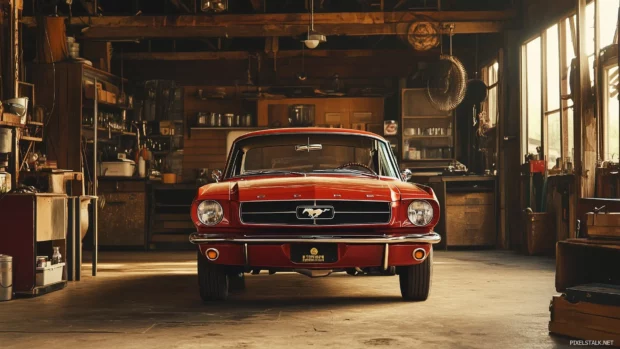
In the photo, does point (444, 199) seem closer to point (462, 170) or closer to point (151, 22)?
point (462, 170)

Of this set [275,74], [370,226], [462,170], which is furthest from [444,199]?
[370,226]

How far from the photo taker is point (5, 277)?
20.2ft

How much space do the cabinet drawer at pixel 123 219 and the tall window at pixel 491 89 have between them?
572 centimetres

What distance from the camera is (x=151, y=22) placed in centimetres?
1215

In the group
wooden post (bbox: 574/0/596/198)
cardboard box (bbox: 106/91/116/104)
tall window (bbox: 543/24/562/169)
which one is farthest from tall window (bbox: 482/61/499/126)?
cardboard box (bbox: 106/91/116/104)

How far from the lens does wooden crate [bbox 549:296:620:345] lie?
4.14 m

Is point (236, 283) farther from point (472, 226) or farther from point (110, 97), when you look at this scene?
point (110, 97)

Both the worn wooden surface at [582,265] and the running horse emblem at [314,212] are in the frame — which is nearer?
the worn wooden surface at [582,265]

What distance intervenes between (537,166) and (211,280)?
20.8ft

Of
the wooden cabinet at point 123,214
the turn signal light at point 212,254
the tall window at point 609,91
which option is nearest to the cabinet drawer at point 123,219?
the wooden cabinet at point 123,214

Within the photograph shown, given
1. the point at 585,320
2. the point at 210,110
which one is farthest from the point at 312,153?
the point at 210,110

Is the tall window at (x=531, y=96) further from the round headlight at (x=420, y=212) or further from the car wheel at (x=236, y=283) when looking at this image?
the round headlight at (x=420, y=212)

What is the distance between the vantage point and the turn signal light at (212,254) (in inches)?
210

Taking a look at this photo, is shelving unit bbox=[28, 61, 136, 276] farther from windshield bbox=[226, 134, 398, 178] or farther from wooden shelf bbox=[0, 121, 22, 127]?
windshield bbox=[226, 134, 398, 178]
